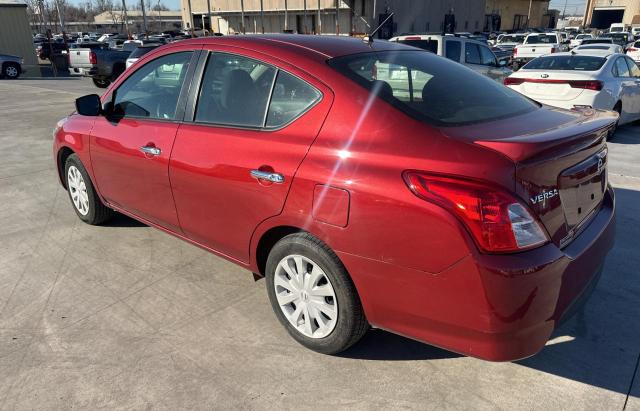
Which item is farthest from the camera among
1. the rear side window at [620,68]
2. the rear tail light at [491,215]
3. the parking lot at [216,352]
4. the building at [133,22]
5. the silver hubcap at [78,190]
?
the building at [133,22]

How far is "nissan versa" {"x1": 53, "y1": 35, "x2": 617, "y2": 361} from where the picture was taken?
6.71ft

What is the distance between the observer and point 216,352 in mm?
2789

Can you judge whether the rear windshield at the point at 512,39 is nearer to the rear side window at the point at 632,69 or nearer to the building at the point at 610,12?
the rear side window at the point at 632,69

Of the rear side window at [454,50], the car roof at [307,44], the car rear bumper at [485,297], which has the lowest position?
the car rear bumper at [485,297]

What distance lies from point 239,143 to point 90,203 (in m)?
2.33

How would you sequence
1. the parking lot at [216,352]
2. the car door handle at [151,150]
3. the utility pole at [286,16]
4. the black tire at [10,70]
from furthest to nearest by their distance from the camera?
the utility pole at [286,16], the black tire at [10,70], the car door handle at [151,150], the parking lot at [216,352]

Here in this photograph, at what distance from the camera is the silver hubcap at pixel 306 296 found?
2592mm

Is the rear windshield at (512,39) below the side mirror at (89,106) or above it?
below

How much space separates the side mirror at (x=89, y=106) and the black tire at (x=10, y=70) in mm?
22150

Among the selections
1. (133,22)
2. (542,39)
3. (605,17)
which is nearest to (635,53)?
(542,39)

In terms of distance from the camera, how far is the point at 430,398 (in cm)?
242

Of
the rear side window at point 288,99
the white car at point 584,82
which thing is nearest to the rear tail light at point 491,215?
the rear side window at point 288,99

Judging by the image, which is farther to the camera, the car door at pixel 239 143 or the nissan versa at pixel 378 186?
the car door at pixel 239 143

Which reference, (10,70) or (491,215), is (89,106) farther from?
(10,70)
